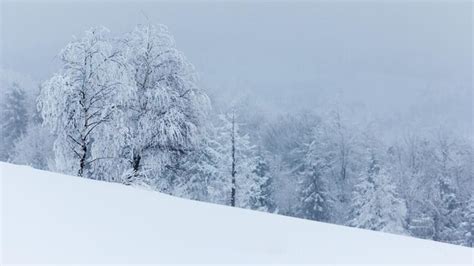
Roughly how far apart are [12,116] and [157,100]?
128ft

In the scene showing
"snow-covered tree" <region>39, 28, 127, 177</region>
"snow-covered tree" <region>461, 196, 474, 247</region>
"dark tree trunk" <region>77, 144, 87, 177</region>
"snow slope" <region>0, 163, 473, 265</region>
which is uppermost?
"snow-covered tree" <region>39, 28, 127, 177</region>

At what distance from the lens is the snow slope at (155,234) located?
313cm

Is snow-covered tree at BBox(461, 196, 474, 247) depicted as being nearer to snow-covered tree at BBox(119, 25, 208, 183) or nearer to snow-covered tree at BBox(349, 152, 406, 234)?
snow-covered tree at BBox(349, 152, 406, 234)

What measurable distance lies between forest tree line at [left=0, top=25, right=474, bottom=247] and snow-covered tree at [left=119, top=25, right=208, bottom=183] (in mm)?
38

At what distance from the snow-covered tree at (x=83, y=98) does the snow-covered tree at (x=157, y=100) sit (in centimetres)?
69

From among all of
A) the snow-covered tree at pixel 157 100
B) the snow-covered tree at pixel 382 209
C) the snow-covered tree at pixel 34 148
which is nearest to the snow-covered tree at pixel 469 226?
the snow-covered tree at pixel 382 209

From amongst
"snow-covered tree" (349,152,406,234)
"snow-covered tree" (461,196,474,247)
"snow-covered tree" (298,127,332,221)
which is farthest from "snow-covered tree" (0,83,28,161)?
"snow-covered tree" (461,196,474,247)

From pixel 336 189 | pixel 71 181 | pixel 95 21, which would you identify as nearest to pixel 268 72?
pixel 336 189

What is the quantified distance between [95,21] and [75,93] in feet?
9.33

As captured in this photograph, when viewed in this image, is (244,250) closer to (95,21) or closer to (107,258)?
(107,258)

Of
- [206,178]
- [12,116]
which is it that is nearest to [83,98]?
[206,178]

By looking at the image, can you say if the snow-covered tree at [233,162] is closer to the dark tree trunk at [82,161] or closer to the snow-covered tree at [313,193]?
the snow-covered tree at [313,193]

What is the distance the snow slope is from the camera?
10.3ft

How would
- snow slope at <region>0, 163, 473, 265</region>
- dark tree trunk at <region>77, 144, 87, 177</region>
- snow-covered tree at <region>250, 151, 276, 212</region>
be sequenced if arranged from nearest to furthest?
snow slope at <region>0, 163, 473, 265</region>, dark tree trunk at <region>77, 144, 87, 177</region>, snow-covered tree at <region>250, 151, 276, 212</region>
